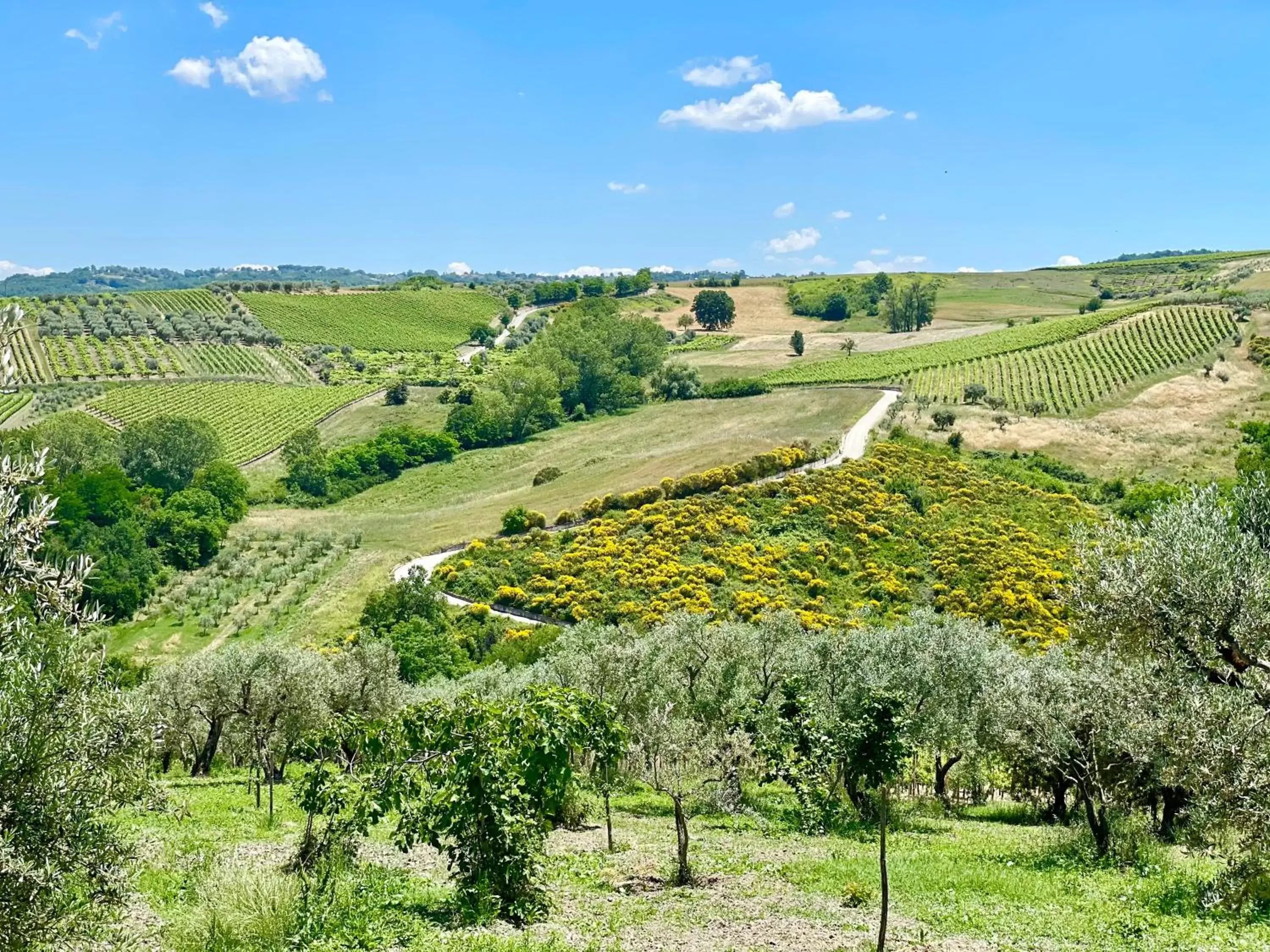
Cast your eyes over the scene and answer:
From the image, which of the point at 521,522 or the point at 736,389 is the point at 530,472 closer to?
the point at 521,522

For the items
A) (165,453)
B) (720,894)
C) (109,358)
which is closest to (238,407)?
(165,453)

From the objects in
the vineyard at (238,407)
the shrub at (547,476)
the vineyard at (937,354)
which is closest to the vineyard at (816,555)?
the shrub at (547,476)

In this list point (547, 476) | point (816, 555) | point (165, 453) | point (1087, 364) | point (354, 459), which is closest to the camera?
point (816, 555)

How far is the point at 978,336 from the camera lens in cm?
16112

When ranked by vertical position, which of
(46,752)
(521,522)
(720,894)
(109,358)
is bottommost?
(521,522)

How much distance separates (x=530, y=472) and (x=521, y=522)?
102ft

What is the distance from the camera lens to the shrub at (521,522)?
264 ft

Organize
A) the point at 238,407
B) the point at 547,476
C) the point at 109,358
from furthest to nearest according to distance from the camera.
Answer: the point at 109,358, the point at 238,407, the point at 547,476

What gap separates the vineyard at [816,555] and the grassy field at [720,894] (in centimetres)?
3369

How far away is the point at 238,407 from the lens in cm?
14450

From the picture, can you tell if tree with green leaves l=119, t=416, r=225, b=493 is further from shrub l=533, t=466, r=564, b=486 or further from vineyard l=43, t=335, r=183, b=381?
vineyard l=43, t=335, r=183, b=381

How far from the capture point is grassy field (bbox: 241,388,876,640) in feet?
269

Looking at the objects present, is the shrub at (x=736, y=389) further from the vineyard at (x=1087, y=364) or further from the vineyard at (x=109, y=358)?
the vineyard at (x=109, y=358)

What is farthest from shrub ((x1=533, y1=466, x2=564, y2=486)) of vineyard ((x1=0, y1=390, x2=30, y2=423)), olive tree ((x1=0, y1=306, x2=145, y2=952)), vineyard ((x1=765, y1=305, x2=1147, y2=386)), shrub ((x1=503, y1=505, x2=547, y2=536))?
olive tree ((x1=0, y1=306, x2=145, y2=952))
